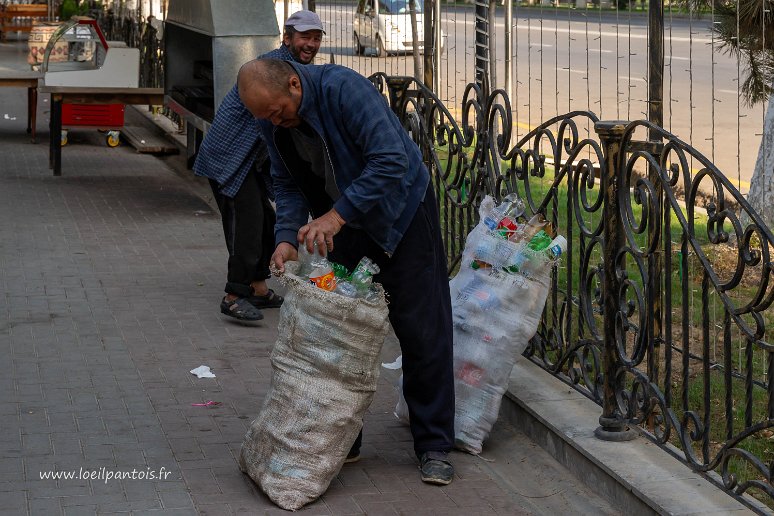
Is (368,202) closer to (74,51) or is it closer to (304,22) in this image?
(304,22)

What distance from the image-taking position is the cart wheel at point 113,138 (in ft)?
45.5

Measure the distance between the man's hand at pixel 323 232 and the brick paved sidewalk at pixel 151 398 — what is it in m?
0.97

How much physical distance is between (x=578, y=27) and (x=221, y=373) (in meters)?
5.65

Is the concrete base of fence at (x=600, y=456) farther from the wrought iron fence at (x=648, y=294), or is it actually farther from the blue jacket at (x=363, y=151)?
the blue jacket at (x=363, y=151)

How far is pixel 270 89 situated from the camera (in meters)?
4.02

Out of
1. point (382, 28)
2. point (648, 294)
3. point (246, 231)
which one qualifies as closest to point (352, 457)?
point (648, 294)

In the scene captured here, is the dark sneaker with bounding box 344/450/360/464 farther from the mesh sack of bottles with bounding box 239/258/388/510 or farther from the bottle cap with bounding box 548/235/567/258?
the bottle cap with bounding box 548/235/567/258

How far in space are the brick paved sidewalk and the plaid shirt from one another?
0.85 m

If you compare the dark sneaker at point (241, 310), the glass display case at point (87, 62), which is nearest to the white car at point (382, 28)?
the glass display case at point (87, 62)

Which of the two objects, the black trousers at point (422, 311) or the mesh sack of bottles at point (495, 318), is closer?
the black trousers at point (422, 311)

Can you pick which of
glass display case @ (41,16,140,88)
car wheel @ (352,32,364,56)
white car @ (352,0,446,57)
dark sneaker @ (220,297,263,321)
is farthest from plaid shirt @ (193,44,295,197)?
glass display case @ (41,16,140,88)

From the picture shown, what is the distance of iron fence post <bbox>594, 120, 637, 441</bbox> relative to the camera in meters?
4.41

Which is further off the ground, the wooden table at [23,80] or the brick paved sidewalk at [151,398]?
the wooden table at [23,80]

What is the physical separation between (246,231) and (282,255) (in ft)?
7.88
